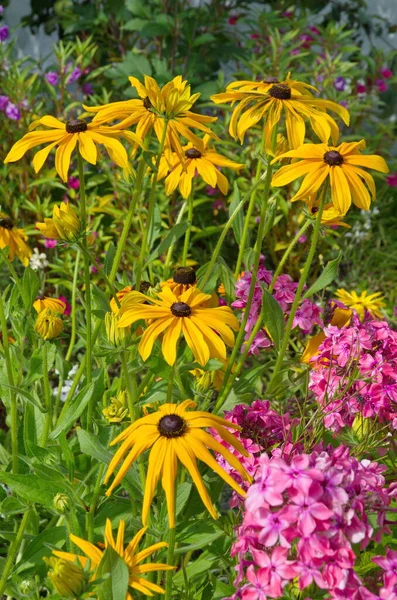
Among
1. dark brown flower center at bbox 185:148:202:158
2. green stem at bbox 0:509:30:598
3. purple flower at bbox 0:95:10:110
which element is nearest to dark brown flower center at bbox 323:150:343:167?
dark brown flower center at bbox 185:148:202:158

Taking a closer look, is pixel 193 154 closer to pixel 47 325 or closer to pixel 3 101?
pixel 47 325

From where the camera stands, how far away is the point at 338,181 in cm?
108

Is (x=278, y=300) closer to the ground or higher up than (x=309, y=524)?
closer to the ground

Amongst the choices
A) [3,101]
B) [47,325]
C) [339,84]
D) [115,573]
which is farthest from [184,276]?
[339,84]

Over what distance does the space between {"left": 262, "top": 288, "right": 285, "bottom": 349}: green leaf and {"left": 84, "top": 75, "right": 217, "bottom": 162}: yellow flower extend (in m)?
0.26

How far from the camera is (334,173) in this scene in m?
1.08

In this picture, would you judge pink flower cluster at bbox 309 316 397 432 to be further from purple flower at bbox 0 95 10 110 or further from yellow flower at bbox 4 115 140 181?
purple flower at bbox 0 95 10 110

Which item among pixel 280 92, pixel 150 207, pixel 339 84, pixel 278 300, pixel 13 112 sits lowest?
pixel 339 84

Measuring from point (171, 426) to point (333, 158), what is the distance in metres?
0.46

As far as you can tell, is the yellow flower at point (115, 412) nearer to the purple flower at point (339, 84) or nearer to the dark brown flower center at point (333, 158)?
the dark brown flower center at point (333, 158)

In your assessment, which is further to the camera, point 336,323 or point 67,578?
point 336,323

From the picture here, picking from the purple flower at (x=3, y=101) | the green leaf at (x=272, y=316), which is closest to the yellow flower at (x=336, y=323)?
the green leaf at (x=272, y=316)

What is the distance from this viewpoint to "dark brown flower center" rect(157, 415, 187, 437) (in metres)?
0.89

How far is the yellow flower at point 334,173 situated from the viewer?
107 cm
